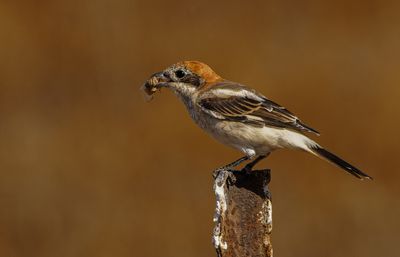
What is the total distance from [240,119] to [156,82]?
63cm

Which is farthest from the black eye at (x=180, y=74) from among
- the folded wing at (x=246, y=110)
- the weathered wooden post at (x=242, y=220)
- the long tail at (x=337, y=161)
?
the weathered wooden post at (x=242, y=220)

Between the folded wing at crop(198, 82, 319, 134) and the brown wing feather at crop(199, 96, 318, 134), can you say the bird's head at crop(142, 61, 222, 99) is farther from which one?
the brown wing feather at crop(199, 96, 318, 134)

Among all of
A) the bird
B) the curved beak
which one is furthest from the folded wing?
the curved beak

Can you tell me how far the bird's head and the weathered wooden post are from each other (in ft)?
5.16

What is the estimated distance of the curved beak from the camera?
6.03 metres

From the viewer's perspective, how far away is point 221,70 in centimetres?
902

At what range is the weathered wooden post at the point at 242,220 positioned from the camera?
4.10 m

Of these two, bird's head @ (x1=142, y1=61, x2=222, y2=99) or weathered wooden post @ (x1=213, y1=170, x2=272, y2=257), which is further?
bird's head @ (x1=142, y1=61, x2=222, y2=99)

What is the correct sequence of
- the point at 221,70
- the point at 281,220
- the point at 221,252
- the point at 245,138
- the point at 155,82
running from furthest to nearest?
1. the point at 221,70
2. the point at 281,220
3. the point at 155,82
4. the point at 245,138
5. the point at 221,252

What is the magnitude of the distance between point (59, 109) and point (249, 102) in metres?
3.10

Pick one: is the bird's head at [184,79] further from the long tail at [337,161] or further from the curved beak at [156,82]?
the long tail at [337,161]

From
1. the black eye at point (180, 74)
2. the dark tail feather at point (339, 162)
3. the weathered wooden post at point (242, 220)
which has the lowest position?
the weathered wooden post at point (242, 220)

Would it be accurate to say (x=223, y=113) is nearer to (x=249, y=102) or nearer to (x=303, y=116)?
(x=249, y=102)

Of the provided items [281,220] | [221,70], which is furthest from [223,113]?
[221,70]
